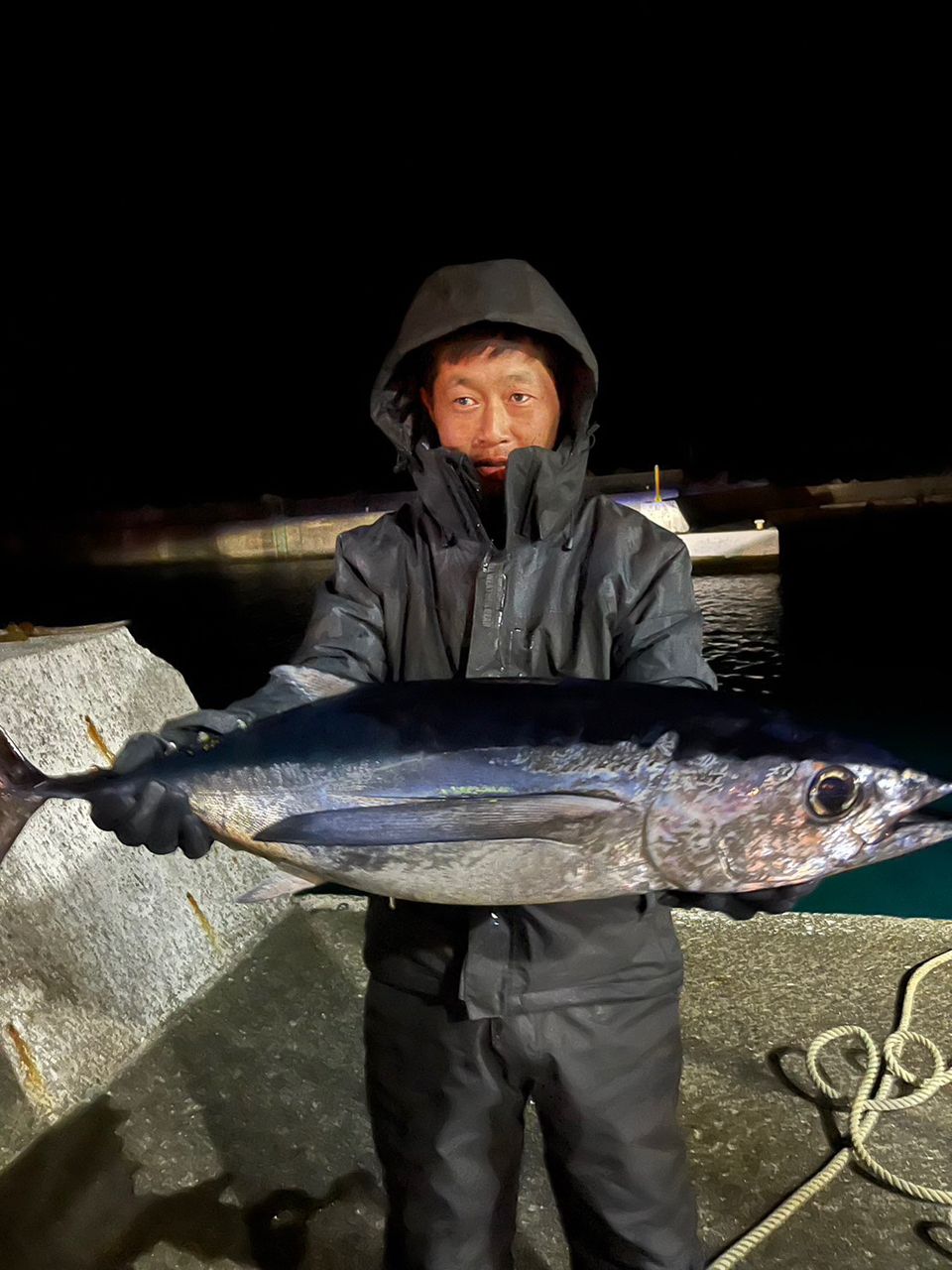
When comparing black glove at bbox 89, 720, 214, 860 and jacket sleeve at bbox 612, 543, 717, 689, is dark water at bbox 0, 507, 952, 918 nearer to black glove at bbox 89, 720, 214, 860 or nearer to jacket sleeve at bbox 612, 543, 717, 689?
jacket sleeve at bbox 612, 543, 717, 689

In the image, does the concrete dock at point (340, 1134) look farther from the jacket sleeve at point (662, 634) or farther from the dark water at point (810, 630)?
the dark water at point (810, 630)

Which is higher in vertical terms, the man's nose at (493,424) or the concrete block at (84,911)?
the man's nose at (493,424)

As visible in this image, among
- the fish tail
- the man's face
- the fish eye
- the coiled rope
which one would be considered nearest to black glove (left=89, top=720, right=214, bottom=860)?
the fish tail

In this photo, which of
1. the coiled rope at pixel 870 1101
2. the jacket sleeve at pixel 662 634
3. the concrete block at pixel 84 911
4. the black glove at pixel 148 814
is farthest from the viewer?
the concrete block at pixel 84 911

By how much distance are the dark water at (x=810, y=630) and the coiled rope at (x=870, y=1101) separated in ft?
11.6

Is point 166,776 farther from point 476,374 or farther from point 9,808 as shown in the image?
point 476,374

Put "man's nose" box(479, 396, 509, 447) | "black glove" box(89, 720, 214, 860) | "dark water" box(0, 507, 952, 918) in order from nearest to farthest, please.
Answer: "black glove" box(89, 720, 214, 860) < "man's nose" box(479, 396, 509, 447) < "dark water" box(0, 507, 952, 918)

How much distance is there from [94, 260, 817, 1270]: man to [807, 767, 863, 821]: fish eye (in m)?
0.16

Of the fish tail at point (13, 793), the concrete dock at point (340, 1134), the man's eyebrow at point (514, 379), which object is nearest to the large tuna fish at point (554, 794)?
the fish tail at point (13, 793)

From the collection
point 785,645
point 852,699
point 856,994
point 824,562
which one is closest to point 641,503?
point 824,562

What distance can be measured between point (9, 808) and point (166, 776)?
17.1 inches

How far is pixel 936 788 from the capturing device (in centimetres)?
142

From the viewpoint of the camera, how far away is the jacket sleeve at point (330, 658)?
1.73 meters

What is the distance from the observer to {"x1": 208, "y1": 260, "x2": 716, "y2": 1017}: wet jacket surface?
1.66 metres
